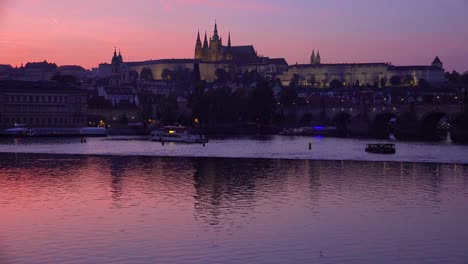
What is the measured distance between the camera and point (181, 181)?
45.9 m

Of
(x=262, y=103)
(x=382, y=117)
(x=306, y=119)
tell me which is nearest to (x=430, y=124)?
(x=382, y=117)

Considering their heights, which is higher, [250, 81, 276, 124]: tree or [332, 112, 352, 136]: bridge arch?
[250, 81, 276, 124]: tree

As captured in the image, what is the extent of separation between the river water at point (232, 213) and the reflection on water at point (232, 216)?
5 centimetres

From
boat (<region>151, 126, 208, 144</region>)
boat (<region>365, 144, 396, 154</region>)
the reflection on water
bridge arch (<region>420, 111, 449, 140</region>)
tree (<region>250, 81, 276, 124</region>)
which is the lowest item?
the reflection on water

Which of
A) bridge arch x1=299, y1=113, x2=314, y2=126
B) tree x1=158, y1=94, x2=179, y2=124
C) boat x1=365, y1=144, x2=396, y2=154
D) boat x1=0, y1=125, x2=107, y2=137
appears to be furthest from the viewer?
bridge arch x1=299, y1=113, x2=314, y2=126

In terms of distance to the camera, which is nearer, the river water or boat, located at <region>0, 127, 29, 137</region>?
the river water

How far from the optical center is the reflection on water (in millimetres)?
25562

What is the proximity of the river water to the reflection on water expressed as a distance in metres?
0.05

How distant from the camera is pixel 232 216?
105 ft

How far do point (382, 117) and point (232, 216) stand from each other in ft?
380

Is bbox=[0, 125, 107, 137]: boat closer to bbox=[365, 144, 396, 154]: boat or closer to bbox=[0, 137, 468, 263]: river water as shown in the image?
bbox=[365, 144, 396, 154]: boat

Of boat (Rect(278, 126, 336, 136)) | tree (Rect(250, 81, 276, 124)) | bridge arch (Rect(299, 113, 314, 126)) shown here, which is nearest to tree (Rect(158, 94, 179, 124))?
tree (Rect(250, 81, 276, 124))

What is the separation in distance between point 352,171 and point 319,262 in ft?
97.0

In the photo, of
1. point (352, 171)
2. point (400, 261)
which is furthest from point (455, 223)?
point (352, 171)
